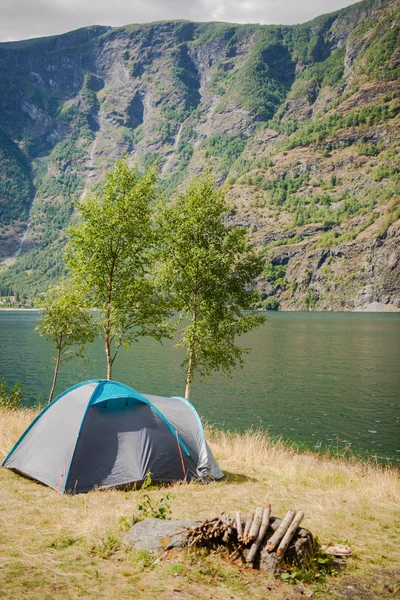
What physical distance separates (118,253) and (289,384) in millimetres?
29614

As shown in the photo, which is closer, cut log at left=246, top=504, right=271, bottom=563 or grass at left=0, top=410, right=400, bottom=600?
grass at left=0, top=410, right=400, bottom=600

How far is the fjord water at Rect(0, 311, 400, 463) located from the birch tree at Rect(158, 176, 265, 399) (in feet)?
35.0

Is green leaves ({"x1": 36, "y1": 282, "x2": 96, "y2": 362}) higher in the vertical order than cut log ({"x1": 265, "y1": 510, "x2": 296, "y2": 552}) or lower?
higher

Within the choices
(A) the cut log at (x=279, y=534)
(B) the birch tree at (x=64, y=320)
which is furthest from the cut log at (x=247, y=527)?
(B) the birch tree at (x=64, y=320)

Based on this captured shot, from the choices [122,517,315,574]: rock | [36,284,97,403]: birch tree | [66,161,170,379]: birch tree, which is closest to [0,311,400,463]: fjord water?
[36,284,97,403]: birch tree

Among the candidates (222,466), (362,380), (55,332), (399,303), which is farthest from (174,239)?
(399,303)

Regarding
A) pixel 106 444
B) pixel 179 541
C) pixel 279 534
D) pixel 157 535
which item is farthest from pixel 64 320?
pixel 279 534

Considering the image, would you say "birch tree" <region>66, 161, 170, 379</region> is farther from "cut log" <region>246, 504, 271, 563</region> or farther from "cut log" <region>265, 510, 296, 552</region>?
"cut log" <region>265, 510, 296, 552</region>

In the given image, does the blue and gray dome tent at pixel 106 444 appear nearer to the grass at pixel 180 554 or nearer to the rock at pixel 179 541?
the grass at pixel 180 554

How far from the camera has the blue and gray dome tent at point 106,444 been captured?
445 inches

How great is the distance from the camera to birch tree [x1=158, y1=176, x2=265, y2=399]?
19.9 m

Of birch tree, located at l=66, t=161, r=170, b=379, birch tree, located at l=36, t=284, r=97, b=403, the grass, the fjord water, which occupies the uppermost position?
birch tree, located at l=66, t=161, r=170, b=379

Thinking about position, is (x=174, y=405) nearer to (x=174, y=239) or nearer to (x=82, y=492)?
(x=82, y=492)

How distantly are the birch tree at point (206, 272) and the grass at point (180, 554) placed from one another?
6876 mm
